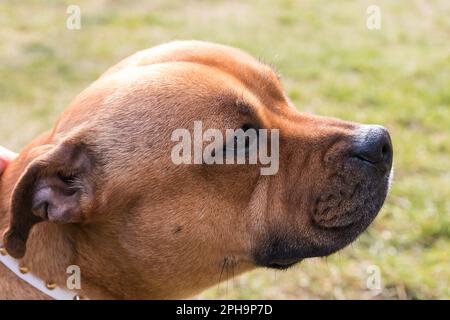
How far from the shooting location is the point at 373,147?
3.71 m

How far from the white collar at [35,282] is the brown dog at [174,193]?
3 centimetres

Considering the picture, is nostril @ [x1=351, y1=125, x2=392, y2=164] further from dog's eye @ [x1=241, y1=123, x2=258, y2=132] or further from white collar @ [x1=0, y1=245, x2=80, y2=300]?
white collar @ [x1=0, y1=245, x2=80, y2=300]

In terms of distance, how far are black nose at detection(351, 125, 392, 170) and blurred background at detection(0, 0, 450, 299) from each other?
118 cm

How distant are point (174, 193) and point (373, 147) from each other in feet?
3.66

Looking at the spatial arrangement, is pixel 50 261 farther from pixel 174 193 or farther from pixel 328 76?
pixel 328 76

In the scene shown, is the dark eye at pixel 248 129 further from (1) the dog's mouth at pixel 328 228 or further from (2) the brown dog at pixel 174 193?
(1) the dog's mouth at pixel 328 228

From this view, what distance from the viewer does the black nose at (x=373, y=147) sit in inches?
146

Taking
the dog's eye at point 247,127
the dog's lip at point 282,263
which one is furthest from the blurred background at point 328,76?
the dog's lip at point 282,263

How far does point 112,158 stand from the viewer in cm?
363

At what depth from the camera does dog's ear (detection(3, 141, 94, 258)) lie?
3273 mm

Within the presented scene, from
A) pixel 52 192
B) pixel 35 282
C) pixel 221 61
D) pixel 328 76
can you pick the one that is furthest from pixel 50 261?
pixel 328 76

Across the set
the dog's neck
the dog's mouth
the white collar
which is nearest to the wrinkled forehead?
the dog's mouth
